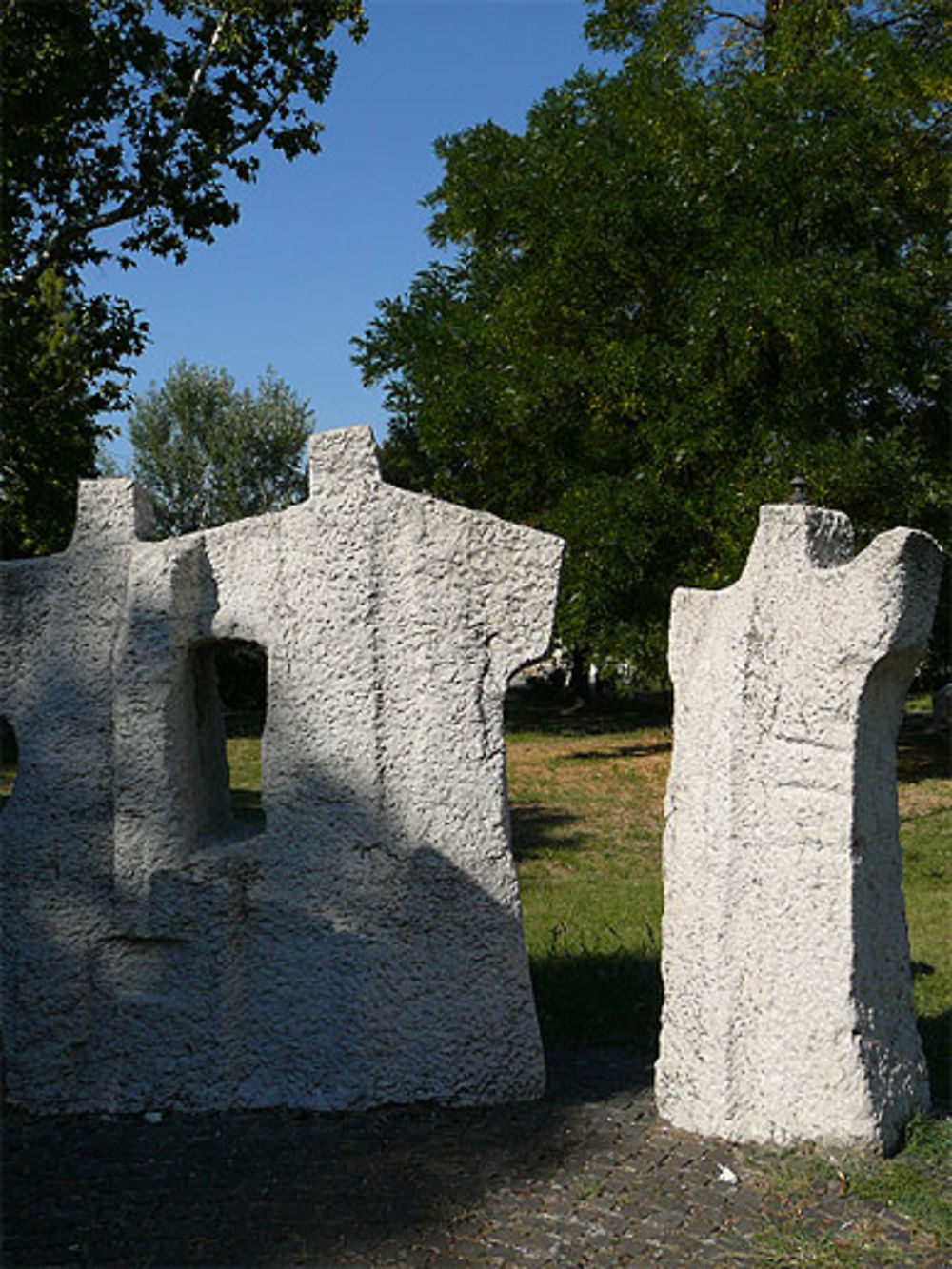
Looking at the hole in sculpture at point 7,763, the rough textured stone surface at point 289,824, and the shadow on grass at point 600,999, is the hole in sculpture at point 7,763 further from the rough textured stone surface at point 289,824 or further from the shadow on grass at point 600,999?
the rough textured stone surface at point 289,824

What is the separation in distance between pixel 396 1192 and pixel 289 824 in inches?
65.1

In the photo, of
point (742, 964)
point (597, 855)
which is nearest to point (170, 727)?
point (742, 964)

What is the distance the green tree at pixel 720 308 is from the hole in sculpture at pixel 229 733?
491 cm

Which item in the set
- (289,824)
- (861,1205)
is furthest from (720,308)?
(861,1205)

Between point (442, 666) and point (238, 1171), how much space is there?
2181 mm

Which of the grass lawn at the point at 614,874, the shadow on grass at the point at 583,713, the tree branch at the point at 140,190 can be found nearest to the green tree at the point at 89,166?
the tree branch at the point at 140,190

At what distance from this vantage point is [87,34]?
13.5 meters

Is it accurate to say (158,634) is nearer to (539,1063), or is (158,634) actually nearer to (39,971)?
(39,971)

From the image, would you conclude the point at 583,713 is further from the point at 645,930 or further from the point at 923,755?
the point at 645,930

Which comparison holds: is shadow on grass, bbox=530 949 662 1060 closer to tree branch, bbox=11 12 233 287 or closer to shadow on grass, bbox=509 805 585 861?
shadow on grass, bbox=509 805 585 861

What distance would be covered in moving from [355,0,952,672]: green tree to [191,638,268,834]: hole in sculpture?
4912 mm

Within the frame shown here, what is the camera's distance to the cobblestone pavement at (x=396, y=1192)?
15.2ft

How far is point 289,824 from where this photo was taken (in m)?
6.04

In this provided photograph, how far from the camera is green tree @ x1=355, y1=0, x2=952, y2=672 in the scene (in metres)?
16.6
